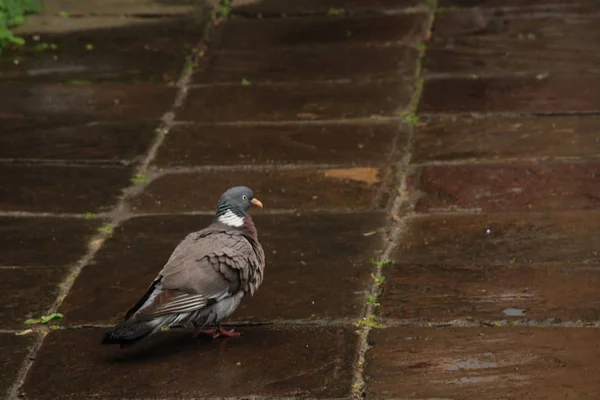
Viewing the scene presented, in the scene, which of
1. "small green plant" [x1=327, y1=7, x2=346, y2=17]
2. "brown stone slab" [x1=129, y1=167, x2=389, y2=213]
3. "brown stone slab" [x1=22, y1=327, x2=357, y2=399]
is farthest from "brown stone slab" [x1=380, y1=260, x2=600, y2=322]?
"small green plant" [x1=327, y1=7, x2=346, y2=17]

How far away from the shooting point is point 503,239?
245 inches

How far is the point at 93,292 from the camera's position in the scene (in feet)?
19.0

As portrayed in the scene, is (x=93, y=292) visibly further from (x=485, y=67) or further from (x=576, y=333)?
(x=485, y=67)

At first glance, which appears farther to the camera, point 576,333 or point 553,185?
point 553,185

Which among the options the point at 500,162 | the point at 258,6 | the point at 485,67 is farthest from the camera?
the point at 258,6

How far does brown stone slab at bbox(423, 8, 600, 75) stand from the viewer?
29.8 ft

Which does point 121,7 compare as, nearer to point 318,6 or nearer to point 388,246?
point 318,6

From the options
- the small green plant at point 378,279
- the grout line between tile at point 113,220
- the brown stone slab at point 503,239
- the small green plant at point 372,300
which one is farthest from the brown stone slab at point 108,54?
the small green plant at point 372,300

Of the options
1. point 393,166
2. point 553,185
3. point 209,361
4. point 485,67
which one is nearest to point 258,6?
point 485,67

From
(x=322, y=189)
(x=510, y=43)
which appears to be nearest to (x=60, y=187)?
(x=322, y=189)

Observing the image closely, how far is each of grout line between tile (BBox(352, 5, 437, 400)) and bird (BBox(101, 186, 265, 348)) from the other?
0.57 metres

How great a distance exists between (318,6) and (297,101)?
2552 millimetres

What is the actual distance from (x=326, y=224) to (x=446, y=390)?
6.76 ft

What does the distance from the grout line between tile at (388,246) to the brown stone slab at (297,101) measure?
19 centimetres
